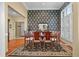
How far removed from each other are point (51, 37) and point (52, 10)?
6.03 meters

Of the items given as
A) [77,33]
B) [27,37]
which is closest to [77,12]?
[77,33]

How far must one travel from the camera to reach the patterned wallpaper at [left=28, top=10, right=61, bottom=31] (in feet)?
49.0

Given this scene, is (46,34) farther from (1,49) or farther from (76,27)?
(76,27)

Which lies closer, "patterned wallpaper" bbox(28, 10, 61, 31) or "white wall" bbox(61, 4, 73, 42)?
"white wall" bbox(61, 4, 73, 42)


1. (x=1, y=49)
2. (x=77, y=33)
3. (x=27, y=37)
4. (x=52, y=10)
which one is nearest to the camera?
(x=77, y=33)

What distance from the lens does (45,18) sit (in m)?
15.0

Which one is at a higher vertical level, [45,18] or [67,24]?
[45,18]

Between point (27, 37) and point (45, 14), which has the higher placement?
point (45, 14)

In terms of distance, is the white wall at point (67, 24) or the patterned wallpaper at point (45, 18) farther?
the patterned wallpaper at point (45, 18)

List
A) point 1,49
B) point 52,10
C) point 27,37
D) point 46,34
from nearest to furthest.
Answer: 1. point 1,49
2. point 27,37
3. point 46,34
4. point 52,10

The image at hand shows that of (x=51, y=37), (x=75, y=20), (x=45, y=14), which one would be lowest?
(x=51, y=37)

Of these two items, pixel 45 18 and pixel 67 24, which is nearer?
pixel 67 24

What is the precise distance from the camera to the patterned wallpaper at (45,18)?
49.0 ft

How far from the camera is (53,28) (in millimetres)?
15008
